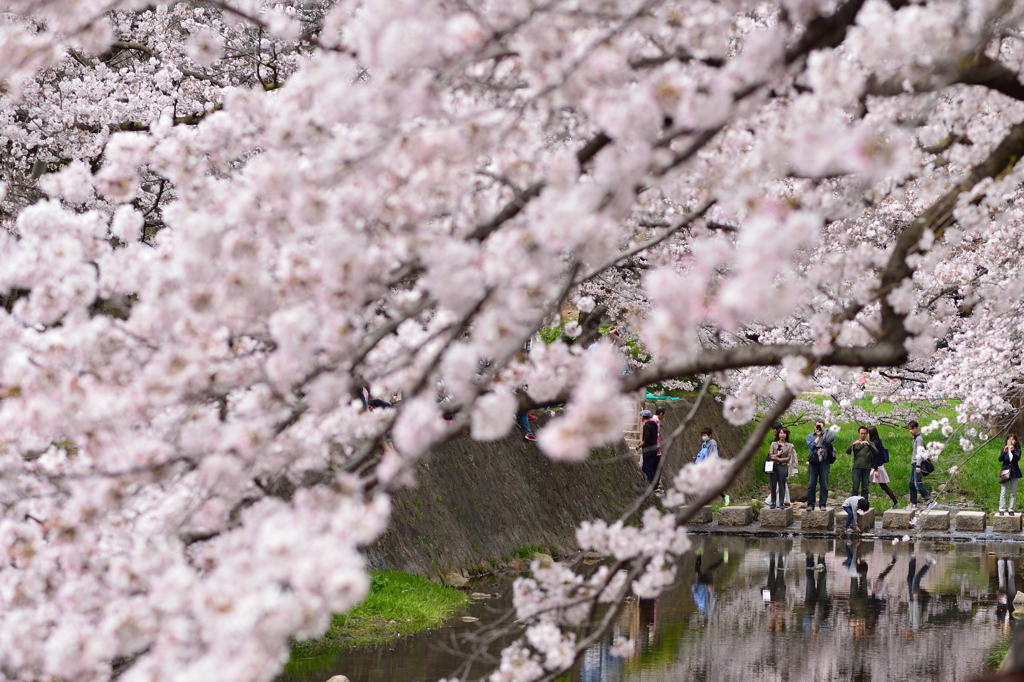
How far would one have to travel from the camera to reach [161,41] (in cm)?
1295

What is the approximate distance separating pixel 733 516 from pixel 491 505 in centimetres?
779

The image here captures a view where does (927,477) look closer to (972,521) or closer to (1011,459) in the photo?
(972,521)

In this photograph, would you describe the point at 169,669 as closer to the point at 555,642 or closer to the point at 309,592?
the point at 309,592

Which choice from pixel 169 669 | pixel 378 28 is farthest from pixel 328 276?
pixel 169 669

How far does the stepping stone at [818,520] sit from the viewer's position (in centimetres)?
2100

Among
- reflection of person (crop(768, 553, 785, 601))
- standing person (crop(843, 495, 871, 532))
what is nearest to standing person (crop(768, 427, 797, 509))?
standing person (crop(843, 495, 871, 532))

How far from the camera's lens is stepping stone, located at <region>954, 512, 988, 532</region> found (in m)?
20.5

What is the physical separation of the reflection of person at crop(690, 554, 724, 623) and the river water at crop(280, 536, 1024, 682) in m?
0.02

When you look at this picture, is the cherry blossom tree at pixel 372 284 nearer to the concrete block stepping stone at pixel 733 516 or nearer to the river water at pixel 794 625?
the river water at pixel 794 625

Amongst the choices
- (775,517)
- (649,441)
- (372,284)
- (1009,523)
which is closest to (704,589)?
(649,441)

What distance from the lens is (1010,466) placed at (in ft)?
63.7

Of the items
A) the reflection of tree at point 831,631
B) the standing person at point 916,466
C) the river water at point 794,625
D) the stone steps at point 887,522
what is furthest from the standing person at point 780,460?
the reflection of tree at point 831,631

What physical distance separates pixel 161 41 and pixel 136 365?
1070cm

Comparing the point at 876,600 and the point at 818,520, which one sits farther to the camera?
the point at 818,520
